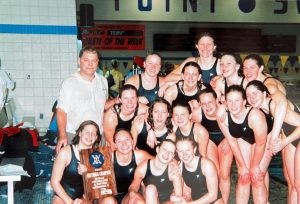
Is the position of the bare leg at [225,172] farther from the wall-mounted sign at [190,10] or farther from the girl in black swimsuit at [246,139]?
the wall-mounted sign at [190,10]

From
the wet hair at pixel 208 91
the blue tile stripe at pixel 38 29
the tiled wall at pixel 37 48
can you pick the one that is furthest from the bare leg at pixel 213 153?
the blue tile stripe at pixel 38 29

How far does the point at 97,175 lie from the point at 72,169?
24cm

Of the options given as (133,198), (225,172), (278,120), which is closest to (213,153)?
(225,172)

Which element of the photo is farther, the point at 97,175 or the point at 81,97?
the point at 81,97

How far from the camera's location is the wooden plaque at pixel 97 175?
345 centimetres

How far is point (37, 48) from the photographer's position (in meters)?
7.11

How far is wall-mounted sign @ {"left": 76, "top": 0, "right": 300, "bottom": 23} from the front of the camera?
14219 mm

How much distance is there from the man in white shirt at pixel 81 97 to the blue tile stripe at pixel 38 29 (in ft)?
10.8

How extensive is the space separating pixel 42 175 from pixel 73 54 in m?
2.67

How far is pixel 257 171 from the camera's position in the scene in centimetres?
372

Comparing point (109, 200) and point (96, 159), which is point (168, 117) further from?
point (109, 200)

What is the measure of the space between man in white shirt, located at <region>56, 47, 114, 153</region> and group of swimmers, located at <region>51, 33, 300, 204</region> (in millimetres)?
213

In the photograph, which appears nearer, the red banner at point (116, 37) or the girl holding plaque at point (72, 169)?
the girl holding plaque at point (72, 169)

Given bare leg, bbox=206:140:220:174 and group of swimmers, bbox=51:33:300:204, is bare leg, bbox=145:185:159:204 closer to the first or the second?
group of swimmers, bbox=51:33:300:204
